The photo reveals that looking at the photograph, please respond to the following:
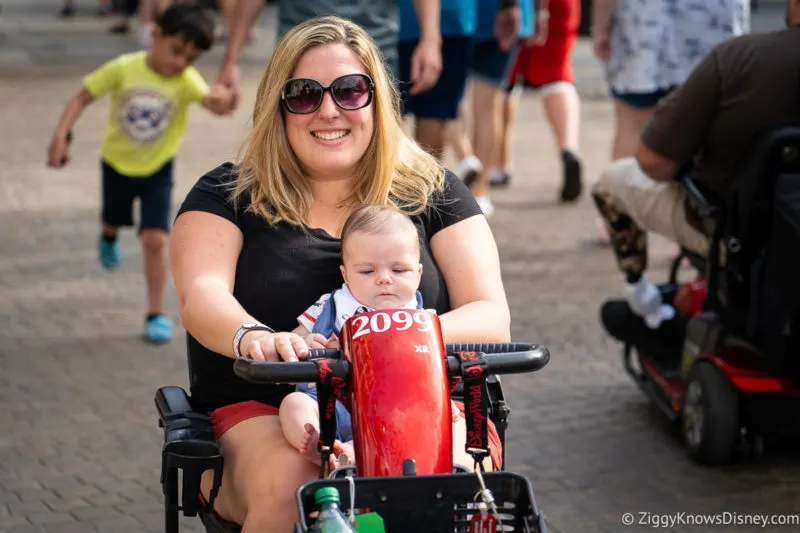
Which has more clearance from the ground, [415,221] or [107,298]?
[415,221]

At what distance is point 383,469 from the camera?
2691 mm

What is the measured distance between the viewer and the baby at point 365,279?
3004 mm

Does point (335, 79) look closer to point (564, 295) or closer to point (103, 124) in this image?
point (564, 295)

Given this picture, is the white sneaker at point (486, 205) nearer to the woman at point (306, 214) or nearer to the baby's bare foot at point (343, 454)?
the woman at point (306, 214)

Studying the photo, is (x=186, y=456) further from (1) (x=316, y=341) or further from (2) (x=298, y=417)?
(1) (x=316, y=341)

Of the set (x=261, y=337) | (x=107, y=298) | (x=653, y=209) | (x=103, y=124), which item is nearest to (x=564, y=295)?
(x=653, y=209)

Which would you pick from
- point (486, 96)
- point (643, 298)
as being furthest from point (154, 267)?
point (486, 96)

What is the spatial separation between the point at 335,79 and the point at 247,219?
40cm

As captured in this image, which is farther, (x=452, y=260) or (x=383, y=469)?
(x=452, y=260)

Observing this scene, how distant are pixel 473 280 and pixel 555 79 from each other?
6.08m

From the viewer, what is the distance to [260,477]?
9.80 feet

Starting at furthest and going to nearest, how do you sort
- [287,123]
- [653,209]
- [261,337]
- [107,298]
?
[107,298] → [653,209] → [287,123] → [261,337]

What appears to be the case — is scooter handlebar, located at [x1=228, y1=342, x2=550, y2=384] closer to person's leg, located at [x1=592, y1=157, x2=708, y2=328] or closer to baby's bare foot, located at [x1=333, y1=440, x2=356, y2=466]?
baby's bare foot, located at [x1=333, y1=440, x2=356, y2=466]

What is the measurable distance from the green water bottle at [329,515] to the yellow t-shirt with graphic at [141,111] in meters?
4.22
